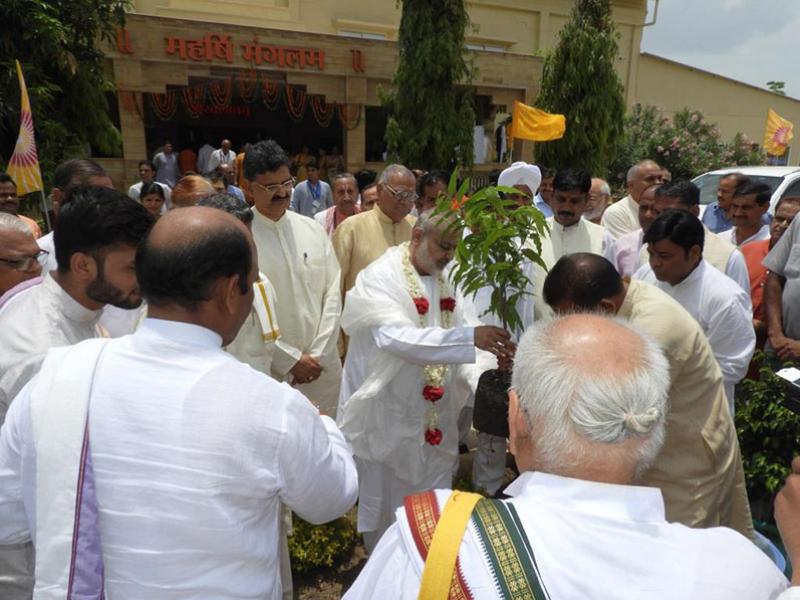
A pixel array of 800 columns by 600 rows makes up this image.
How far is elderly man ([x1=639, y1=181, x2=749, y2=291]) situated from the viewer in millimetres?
4004

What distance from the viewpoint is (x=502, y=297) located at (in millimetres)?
3000

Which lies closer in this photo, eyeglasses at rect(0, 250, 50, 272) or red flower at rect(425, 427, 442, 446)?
eyeglasses at rect(0, 250, 50, 272)

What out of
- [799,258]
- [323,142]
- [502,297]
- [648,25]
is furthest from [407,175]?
[648,25]

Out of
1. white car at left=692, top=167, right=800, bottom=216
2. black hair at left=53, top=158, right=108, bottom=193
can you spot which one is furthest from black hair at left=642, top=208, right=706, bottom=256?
white car at left=692, top=167, right=800, bottom=216

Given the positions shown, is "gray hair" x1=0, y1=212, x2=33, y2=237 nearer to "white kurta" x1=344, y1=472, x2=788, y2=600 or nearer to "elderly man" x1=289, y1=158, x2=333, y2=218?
"white kurta" x1=344, y1=472, x2=788, y2=600

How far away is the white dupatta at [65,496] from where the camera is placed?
1.37 meters

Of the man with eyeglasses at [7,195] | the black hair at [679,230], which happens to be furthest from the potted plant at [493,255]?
the man with eyeglasses at [7,195]

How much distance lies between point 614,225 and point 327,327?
392 cm

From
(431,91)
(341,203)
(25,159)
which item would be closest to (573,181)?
(341,203)

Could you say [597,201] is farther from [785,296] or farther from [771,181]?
[771,181]

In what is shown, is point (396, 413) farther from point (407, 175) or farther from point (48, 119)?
point (48, 119)

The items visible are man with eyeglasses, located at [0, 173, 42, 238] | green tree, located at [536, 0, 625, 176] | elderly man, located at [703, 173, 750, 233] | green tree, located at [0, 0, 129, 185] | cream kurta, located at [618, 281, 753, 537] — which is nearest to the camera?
cream kurta, located at [618, 281, 753, 537]

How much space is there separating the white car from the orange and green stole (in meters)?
8.80

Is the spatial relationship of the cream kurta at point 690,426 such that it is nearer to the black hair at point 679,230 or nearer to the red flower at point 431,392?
the black hair at point 679,230
